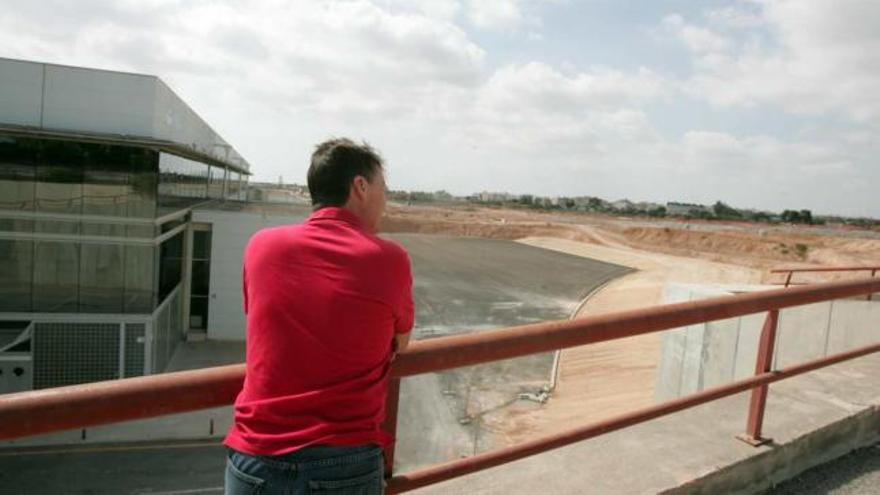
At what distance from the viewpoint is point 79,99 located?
57.9ft

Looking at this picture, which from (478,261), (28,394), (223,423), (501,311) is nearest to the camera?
(28,394)

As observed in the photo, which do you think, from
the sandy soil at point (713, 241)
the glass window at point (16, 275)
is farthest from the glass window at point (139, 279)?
the sandy soil at point (713, 241)

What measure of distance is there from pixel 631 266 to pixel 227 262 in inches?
1592

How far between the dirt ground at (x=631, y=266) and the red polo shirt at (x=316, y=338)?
53.2 ft

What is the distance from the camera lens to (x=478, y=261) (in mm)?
58844

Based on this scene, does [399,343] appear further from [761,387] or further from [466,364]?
[761,387]

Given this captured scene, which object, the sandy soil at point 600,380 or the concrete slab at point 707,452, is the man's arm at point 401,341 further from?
the sandy soil at point 600,380

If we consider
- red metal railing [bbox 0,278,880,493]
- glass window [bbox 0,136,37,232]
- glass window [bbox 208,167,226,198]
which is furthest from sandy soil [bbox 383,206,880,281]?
red metal railing [bbox 0,278,880,493]

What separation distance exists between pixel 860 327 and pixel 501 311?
986 inches

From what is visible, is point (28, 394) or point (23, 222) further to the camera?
point (23, 222)

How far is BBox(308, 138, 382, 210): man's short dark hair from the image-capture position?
2.08 m

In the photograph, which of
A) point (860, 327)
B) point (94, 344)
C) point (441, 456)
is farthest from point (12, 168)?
point (860, 327)

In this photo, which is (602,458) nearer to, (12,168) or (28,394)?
(28,394)

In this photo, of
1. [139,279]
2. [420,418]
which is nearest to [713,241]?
[420,418]
